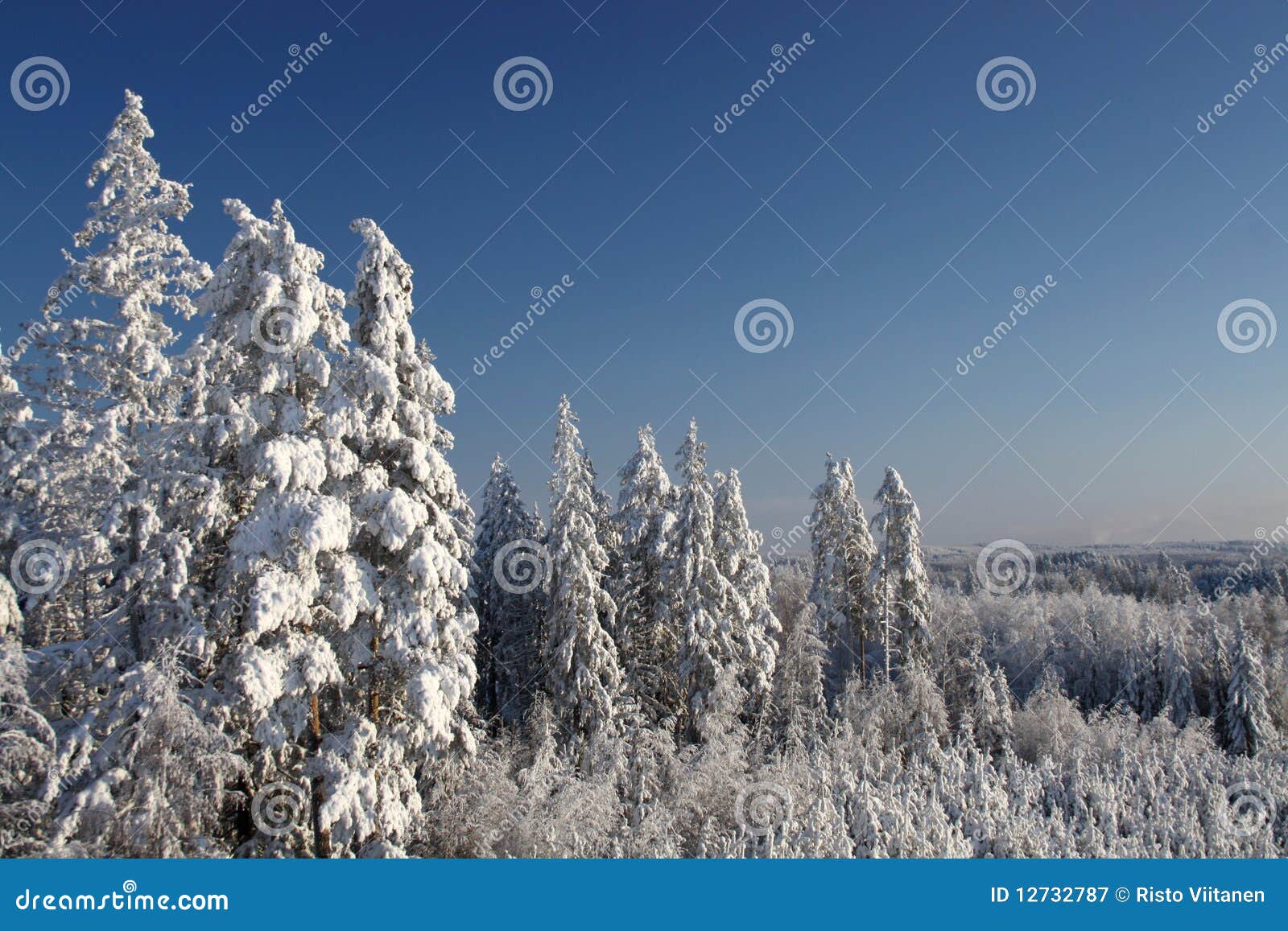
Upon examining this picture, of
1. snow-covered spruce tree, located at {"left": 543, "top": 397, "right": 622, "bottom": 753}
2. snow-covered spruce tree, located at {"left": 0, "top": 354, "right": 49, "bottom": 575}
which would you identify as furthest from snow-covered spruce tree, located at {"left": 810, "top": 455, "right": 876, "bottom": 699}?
snow-covered spruce tree, located at {"left": 0, "top": 354, "right": 49, "bottom": 575}

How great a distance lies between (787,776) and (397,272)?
20.7 meters

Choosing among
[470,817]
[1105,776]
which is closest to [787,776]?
[470,817]

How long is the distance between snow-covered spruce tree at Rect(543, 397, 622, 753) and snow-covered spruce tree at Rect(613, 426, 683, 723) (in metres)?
3.92

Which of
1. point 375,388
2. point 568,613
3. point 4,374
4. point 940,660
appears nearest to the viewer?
point 375,388

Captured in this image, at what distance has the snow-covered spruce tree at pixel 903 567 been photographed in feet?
129

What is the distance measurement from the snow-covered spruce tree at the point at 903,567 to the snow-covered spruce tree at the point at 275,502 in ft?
104

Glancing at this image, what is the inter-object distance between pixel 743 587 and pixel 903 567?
34.3 feet

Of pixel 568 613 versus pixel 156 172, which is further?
pixel 568 613

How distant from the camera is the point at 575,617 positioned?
26.0m

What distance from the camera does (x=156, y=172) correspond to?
51.6 ft

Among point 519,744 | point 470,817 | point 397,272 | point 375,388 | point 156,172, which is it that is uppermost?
point 156,172

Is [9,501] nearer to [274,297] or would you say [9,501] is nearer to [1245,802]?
[274,297]

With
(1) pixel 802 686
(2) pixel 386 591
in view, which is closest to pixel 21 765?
(2) pixel 386 591

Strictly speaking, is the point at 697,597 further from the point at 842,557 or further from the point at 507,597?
the point at 842,557
